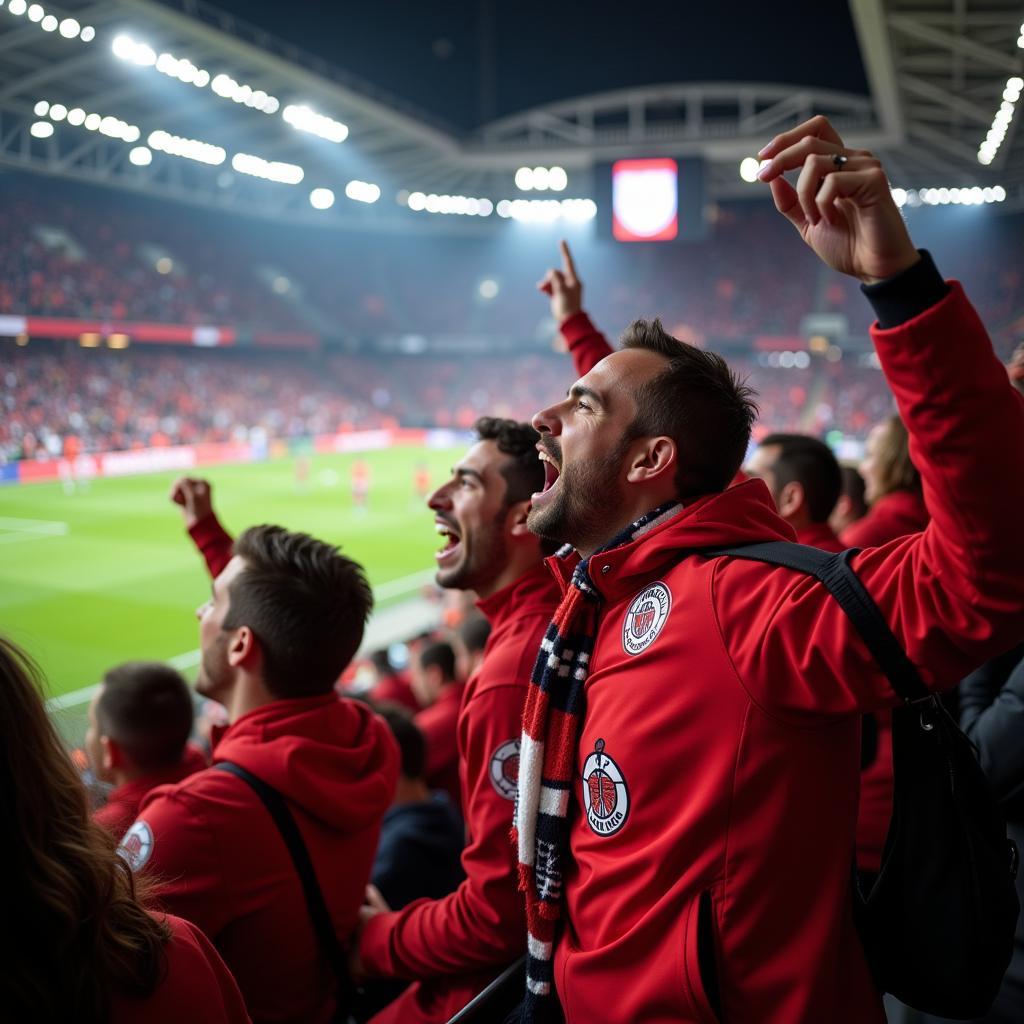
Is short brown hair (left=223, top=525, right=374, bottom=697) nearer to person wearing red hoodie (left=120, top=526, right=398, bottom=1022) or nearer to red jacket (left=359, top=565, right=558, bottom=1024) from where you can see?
person wearing red hoodie (left=120, top=526, right=398, bottom=1022)

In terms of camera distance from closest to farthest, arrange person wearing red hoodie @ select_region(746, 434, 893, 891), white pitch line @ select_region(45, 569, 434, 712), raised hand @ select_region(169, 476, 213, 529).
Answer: raised hand @ select_region(169, 476, 213, 529) < person wearing red hoodie @ select_region(746, 434, 893, 891) < white pitch line @ select_region(45, 569, 434, 712)

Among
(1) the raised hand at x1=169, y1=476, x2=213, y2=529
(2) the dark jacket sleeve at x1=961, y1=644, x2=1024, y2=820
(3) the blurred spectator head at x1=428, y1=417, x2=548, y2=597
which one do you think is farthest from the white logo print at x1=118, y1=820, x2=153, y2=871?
(2) the dark jacket sleeve at x1=961, y1=644, x2=1024, y2=820

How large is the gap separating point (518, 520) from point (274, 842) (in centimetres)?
112

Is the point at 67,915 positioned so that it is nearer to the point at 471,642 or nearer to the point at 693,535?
the point at 693,535

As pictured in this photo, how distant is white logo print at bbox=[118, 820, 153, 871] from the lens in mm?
1843

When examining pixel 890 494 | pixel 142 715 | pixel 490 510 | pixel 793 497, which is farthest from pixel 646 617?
pixel 890 494

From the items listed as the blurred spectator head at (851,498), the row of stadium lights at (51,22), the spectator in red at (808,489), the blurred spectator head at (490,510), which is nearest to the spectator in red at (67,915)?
the blurred spectator head at (490,510)

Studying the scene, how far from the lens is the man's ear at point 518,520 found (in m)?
2.63

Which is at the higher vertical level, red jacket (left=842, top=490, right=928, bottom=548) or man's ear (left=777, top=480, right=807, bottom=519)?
man's ear (left=777, top=480, right=807, bottom=519)

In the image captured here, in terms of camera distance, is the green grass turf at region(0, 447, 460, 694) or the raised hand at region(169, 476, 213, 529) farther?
the green grass turf at region(0, 447, 460, 694)

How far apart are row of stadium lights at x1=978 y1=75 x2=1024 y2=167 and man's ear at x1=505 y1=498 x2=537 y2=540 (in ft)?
44.6

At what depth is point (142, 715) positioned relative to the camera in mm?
2732

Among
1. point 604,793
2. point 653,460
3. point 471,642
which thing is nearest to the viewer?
point 604,793

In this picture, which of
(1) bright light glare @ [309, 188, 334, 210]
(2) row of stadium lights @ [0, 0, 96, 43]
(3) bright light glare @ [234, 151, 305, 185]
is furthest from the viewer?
(1) bright light glare @ [309, 188, 334, 210]
